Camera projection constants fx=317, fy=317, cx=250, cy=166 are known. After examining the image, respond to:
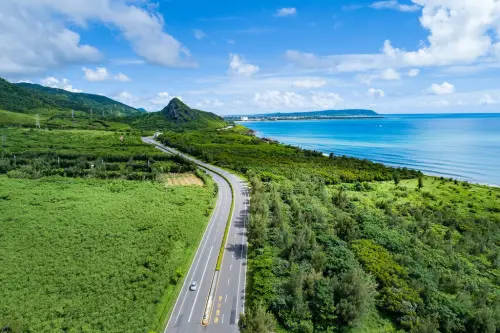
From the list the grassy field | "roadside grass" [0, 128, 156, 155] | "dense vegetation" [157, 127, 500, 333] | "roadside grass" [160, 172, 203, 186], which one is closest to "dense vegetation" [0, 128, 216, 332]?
the grassy field

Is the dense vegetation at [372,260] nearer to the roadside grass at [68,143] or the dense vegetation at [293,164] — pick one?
the dense vegetation at [293,164]

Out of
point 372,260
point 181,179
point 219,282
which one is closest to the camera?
point 219,282

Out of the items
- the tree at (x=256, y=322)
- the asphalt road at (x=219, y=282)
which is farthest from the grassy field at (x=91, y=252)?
the tree at (x=256, y=322)

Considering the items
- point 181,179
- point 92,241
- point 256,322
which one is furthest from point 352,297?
point 181,179

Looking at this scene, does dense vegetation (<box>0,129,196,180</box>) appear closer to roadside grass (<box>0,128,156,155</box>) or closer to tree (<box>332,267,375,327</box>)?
roadside grass (<box>0,128,156,155</box>)

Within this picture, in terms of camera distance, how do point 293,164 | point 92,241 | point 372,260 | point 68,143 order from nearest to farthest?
point 372,260
point 92,241
point 293,164
point 68,143

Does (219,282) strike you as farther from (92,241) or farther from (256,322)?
(92,241)
